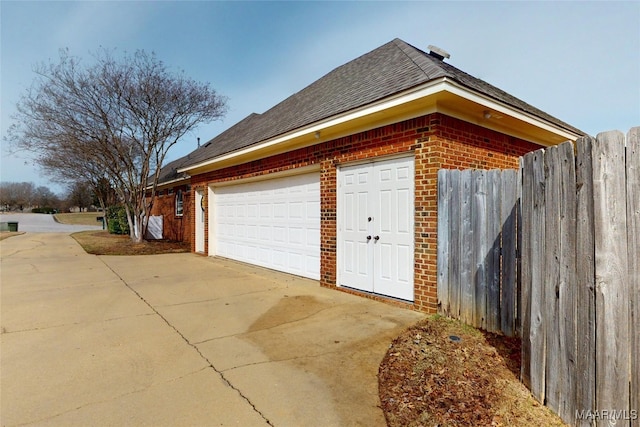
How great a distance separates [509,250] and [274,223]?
583cm

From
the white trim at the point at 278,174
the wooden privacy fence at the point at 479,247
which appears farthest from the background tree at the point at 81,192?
the wooden privacy fence at the point at 479,247

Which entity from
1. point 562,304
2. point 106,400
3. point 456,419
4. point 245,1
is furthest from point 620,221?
point 245,1

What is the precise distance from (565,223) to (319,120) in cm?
466

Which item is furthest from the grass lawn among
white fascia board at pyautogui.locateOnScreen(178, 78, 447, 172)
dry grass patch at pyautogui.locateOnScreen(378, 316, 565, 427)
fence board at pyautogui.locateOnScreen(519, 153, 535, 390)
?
fence board at pyautogui.locateOnScreen(519, 153, 535, 390)

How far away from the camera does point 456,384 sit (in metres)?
2.75

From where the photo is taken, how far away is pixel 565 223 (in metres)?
2.33

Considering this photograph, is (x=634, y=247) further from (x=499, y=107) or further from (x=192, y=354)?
(x=192, y=354)

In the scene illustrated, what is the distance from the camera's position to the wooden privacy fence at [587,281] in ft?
6.55

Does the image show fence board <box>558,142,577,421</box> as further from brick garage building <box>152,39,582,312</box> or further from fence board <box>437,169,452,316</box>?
brick garage building <box>152,39,582,312</box>

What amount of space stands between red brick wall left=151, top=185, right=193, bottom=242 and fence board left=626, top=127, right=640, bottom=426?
48.0 ft

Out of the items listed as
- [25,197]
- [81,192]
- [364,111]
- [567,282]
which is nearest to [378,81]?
[364,111]

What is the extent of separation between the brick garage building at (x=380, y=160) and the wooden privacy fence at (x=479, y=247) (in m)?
0.20

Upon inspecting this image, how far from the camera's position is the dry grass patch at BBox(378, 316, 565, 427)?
2359mm

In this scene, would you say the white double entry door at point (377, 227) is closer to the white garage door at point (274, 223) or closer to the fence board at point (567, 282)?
the white garage door at point (274, 223)
